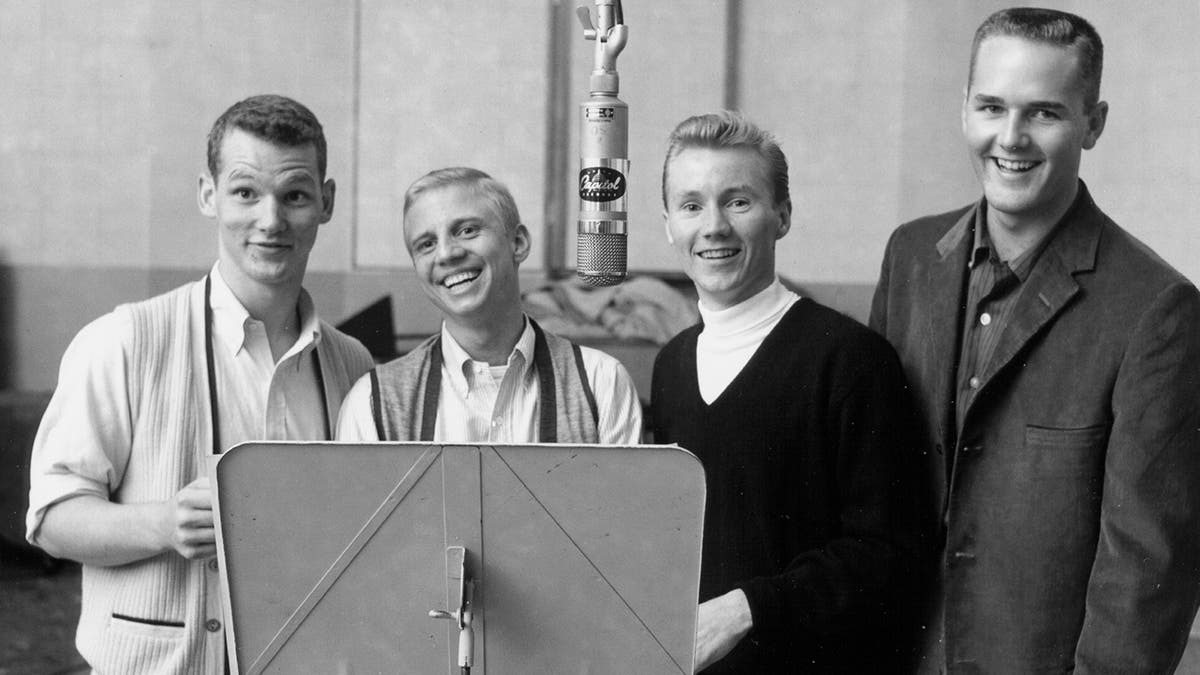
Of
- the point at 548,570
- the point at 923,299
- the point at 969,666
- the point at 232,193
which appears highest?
the point at 232,193

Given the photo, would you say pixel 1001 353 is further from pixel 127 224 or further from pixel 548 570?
pixel 127 224

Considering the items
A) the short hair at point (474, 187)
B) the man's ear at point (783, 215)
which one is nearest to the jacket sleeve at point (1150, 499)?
the man's ear at point (783, 215)

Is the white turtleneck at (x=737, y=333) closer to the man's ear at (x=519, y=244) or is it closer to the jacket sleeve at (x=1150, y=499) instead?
the man's ear at (x=519, y=244)

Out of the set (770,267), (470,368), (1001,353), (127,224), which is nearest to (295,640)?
(470,368)

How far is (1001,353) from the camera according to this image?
7.49 ft

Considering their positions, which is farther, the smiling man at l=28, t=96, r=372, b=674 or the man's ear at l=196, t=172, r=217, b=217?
the man's ear at l=196, t=172, r=217, b=217

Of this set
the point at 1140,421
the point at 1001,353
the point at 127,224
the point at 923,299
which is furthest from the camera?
the point at 127,224

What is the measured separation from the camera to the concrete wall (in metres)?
7.17

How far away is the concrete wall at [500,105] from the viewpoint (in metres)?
7.17

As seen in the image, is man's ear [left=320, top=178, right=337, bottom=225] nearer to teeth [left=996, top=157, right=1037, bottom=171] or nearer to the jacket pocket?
teeth [left=996, top=157, right=1037, bottom=171]

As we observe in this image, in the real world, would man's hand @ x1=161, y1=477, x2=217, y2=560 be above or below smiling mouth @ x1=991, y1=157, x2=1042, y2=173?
below

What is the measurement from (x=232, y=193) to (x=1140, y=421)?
63.5 inches

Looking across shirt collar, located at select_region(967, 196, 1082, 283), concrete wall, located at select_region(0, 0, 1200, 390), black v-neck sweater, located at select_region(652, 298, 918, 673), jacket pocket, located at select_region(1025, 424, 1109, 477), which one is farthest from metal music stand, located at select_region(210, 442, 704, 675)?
concrete wall, located at select_region(0, 0, 1200, 390)

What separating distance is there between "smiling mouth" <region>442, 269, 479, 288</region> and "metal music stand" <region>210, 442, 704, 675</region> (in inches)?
26.6
